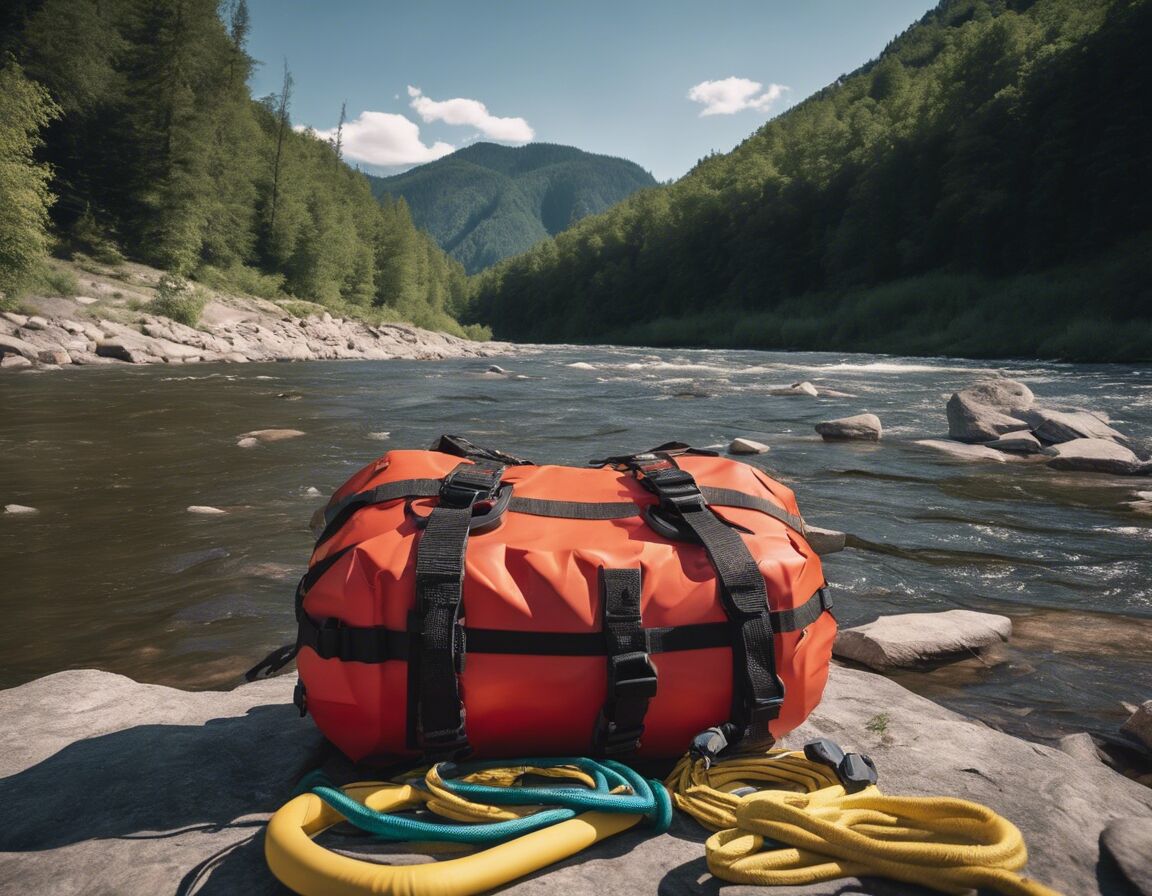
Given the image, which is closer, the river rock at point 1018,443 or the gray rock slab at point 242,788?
the gray rock slab at point 242,788

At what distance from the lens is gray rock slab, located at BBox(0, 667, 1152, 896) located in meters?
1.49

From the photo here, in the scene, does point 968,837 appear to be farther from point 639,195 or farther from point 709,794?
point 639,195

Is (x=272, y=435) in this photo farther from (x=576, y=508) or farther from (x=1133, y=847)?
(x=1133, y=847)

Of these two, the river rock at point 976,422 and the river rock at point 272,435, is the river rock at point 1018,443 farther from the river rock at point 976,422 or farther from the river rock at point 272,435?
the river rock at point 272,435

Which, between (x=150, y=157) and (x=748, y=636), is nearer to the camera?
(x=748, y=636)

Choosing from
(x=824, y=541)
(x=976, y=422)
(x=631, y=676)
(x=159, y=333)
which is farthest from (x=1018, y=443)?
(x=159, y=333)

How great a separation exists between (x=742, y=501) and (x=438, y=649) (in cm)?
96

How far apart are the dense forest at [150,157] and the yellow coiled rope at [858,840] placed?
913 inches

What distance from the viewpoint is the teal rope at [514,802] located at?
1.54 meters

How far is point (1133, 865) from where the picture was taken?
5.02 feet

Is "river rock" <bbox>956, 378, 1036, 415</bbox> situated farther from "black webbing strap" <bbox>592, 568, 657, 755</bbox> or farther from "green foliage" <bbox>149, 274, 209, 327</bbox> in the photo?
"green foliage" <bbox>149, 274, 209, 327</bbox>

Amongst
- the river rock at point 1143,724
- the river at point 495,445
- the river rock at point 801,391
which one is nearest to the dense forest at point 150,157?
the river at point 495,445

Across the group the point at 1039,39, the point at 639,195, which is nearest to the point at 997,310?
the point at 1039,39

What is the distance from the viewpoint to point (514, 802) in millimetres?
1677
